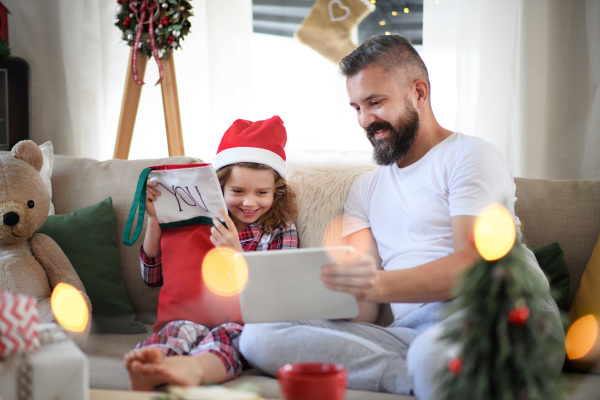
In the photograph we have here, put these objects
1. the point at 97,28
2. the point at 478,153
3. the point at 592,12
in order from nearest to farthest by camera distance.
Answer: the point at 478,153
the point at 592,12
the point at 97,28

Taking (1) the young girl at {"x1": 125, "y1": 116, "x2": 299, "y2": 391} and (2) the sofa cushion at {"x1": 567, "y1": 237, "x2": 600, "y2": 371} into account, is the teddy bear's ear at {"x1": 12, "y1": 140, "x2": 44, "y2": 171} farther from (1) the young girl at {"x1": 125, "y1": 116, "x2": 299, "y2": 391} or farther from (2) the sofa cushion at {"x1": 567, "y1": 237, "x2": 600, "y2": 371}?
(2) the sofa cushion at {"x1": 567, "y1": 237, "x2": 600, "y2": 371}

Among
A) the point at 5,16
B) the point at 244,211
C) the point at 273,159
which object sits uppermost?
the point at 5,16

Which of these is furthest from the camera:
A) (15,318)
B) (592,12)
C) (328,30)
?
(328,30)

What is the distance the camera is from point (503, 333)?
61cm

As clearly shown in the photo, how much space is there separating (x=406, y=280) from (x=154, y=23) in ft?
5.08

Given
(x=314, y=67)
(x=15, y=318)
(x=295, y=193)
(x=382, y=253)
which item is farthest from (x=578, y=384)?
(x=314, y=67)

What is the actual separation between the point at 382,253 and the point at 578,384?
56cm

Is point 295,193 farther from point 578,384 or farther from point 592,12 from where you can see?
point 592,12

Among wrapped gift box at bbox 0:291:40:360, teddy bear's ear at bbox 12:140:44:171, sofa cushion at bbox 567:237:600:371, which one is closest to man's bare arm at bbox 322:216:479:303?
sofa cushion at bbox 567:237:600:371

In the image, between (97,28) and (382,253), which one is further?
(97,28)

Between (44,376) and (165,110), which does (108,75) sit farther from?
(44,376)

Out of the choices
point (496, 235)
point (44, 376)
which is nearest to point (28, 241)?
point (44, 376)

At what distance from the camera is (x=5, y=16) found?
2555 mm

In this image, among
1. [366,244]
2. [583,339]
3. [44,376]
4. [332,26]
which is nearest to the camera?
[44,376]
